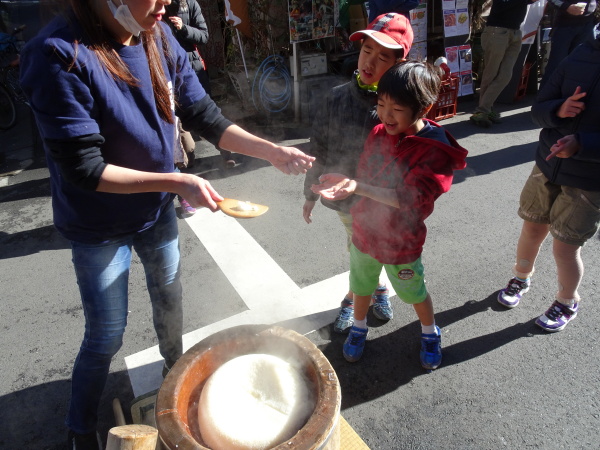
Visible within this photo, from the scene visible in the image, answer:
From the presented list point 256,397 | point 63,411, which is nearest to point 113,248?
point 256,397

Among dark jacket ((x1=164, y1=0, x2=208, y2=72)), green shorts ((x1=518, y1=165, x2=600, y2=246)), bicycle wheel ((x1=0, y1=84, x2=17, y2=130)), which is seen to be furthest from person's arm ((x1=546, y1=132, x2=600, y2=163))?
bicycle wheel ((x1=0, y1=84, x2=17, y2=130))

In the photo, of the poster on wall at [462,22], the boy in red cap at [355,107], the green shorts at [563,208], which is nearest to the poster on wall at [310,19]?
the poster on wall at [462,22]

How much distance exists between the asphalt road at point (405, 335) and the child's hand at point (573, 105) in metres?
1.40

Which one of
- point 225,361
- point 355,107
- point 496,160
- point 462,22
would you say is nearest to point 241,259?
point 355,107

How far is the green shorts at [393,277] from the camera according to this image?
225 centimetres

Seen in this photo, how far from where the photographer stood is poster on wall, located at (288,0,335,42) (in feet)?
19.2

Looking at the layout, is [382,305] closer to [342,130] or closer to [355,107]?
[342,130]

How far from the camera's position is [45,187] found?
5008 millimetres

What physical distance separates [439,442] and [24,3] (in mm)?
18659

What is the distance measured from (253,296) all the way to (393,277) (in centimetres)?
128

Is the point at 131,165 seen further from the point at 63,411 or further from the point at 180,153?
the point at 180,153

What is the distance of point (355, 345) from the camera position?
8.69 feet

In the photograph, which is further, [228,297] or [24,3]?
[24,3]

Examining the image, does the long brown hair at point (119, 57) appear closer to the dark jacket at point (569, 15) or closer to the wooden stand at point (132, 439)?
the wooden stand at point (132, 439)
